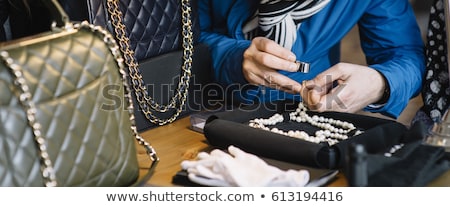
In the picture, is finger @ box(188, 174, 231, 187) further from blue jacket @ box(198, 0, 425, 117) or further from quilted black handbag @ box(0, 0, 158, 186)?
blue jacket @ box(198, 0, 425, 117)

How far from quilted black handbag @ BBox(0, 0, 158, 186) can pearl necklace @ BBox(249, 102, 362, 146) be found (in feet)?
0.65

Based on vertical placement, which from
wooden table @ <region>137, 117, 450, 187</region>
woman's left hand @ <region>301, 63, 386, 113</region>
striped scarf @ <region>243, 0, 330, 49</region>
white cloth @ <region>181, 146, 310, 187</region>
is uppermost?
striped scarf @ <region>243, 0, 330, 49</region>

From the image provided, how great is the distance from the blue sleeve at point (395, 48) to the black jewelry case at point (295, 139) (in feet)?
0.53

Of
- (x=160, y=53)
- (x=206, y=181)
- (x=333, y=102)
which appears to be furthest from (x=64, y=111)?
(x=333, y=102)

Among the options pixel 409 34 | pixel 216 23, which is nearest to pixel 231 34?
pixel 216 23

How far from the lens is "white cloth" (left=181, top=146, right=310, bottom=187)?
65 cm

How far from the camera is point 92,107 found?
65 cm

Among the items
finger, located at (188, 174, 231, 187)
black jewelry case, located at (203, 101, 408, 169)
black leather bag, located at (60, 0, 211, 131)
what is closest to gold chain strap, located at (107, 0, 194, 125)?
black leather bag, located at (60, 0, 211, 131)

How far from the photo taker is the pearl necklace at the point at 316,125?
78cm

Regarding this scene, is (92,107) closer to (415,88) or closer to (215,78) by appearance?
(215,78)

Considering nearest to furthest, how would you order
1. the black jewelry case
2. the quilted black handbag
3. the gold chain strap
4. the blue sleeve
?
the quilted black handbag → the black jewelry case → the gold chain strap → the blue sleeve

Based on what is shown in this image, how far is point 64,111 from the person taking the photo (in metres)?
0.62

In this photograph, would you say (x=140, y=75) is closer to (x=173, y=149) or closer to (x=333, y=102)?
(x=173, y=149)

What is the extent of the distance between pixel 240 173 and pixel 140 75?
0.26m
